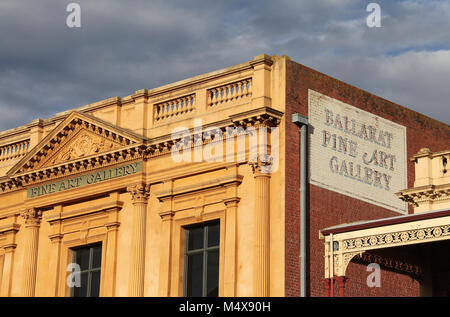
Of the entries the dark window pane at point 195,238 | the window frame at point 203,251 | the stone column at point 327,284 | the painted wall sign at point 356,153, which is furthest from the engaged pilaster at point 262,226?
the dark window pane at point 195,238

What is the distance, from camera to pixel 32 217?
3775cm

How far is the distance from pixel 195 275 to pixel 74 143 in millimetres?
7223

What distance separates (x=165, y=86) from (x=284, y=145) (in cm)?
570

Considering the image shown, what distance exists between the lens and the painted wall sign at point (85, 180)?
35219mm

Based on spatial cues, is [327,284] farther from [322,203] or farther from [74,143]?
[74,143]

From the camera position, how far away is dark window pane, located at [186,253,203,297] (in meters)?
A: 32.8

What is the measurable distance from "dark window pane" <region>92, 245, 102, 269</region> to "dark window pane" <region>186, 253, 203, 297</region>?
412cm

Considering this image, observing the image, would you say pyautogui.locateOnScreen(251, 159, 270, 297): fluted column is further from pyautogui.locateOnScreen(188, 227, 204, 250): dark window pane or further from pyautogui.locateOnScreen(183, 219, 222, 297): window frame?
pyautogui.locateOnScreen(188, 227, 204, 250): dark window pane

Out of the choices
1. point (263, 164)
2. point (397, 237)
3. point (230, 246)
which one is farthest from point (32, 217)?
point (397, 237)

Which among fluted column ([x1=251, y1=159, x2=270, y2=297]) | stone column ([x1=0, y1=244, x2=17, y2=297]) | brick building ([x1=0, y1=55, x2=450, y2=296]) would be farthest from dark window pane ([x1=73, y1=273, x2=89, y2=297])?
fluted column ([x1=251, y1=159, x2=270, y2=297])

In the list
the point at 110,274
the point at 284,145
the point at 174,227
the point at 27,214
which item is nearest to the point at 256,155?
the point at 284,145

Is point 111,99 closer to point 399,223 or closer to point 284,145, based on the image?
point 284,145

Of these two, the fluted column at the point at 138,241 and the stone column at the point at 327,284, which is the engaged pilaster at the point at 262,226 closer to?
the stone column at the point at 327,284

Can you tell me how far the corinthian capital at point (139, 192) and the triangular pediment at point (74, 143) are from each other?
54.4 inches
